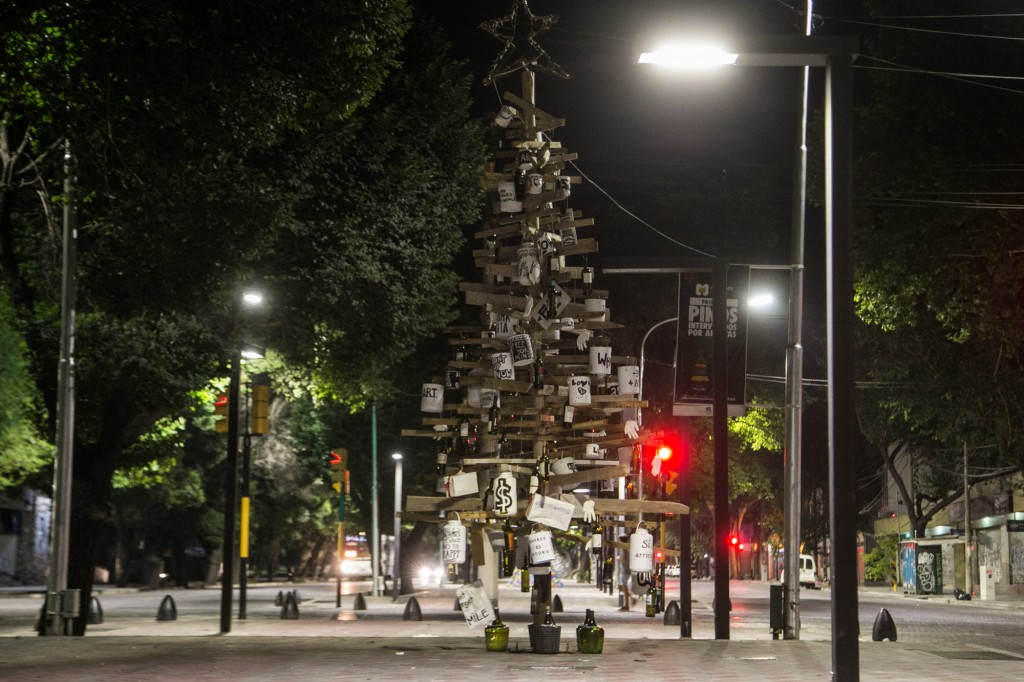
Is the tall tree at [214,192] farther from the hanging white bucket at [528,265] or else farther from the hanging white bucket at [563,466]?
the hanging white bucket at [563,466]

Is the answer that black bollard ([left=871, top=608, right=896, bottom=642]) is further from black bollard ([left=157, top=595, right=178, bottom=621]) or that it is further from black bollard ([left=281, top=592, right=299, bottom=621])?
black bollard ([left=157, top=595, right=178, bottom=621])

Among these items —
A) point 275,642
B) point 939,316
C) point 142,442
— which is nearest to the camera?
Result: point 275,642

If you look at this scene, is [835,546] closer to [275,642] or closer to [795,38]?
[795,38]

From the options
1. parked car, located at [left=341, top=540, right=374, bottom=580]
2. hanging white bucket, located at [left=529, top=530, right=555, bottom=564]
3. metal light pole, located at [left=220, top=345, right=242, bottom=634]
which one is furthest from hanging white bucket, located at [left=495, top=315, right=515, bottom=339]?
parked car, located at [left=341, top=540, right=374, bottom=580]

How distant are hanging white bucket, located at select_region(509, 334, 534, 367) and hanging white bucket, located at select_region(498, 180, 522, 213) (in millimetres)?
1724

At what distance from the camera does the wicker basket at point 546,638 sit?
15.4 meters

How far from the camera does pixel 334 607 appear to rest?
40.7 metres

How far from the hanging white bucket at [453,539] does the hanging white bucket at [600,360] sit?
2.68 m

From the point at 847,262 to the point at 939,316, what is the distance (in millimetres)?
15883

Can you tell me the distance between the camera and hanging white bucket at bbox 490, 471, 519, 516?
14383 millimetres

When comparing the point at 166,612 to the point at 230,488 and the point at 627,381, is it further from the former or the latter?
the point at 627,381

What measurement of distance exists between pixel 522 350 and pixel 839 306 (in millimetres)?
6537

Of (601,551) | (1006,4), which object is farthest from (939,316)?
(601,551)

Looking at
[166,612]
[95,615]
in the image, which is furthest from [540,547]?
[166,612]
